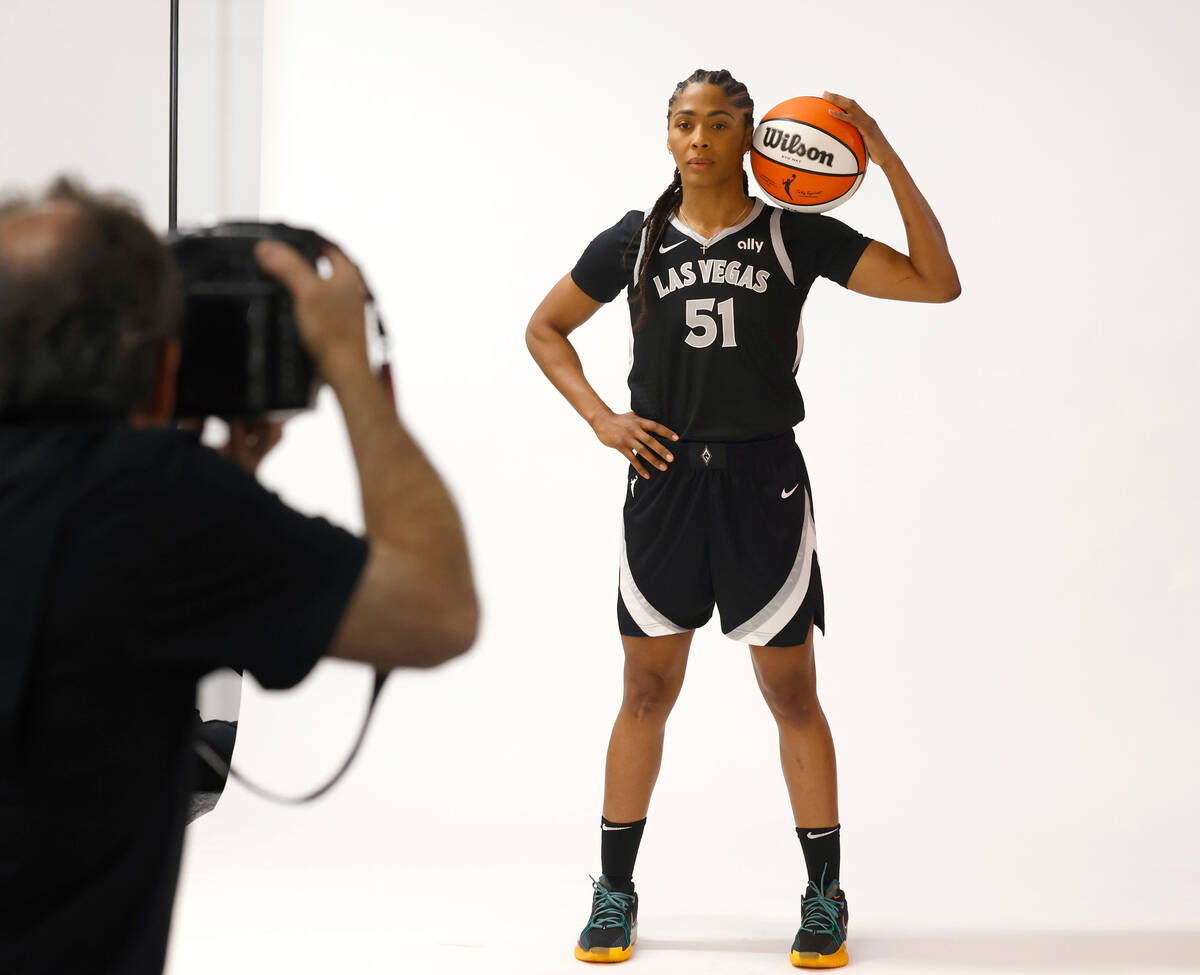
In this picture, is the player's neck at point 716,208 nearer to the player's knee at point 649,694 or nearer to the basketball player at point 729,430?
the basketball player at point 729,430

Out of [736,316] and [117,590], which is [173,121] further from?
[117,590]

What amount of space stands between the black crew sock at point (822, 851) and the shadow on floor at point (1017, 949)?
A: 0.17 m

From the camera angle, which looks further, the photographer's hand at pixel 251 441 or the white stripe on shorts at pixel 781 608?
the white stripe on shorts at pixel 781 608

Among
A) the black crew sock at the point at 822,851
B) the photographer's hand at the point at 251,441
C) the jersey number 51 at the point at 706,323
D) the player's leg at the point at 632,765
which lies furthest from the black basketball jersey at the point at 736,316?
the photographer's hand at the point at 251,441

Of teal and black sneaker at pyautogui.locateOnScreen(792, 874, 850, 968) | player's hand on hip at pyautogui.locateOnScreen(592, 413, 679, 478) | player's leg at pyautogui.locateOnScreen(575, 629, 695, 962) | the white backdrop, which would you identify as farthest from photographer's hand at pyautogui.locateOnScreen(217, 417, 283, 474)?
the white backdrop

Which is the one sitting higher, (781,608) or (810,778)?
(781,608)

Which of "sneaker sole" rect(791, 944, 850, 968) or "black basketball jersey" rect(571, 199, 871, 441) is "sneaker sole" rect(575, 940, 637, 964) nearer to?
"sneaker sole" rect(791, 944, 850, 968)

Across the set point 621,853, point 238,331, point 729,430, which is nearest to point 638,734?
point 621,853

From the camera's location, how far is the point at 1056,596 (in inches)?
144

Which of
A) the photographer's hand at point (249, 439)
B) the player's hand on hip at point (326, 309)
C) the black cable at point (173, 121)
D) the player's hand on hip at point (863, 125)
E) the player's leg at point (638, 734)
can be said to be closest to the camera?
the player's hand on hip at point (326, 309)

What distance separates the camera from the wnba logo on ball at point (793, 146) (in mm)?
2477

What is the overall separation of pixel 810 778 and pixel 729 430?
715 mm

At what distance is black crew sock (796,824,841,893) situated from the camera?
2.64m

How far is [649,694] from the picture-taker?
8.87ft
